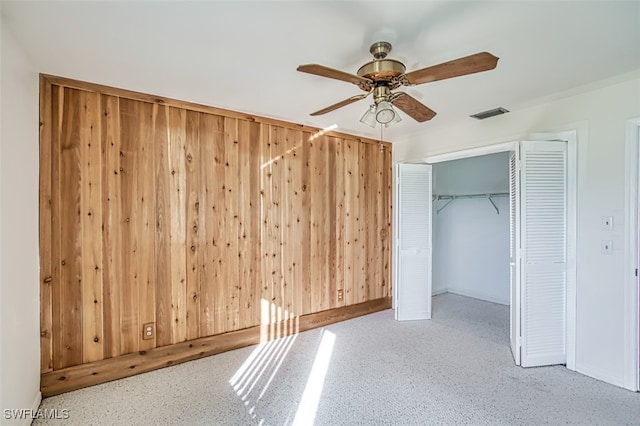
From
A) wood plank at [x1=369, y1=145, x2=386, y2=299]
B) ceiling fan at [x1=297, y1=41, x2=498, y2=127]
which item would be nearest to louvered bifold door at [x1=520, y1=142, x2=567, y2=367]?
ceiling fan at [x1=297, y1=41, x2=498, y2=127]

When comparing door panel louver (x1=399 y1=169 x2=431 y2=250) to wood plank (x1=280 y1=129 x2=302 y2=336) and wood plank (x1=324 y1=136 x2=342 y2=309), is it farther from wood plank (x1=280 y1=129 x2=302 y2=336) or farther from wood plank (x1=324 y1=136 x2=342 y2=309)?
wood plank (x1=280 y1=129 x2=302 y2=336)

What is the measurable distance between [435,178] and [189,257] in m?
4.03

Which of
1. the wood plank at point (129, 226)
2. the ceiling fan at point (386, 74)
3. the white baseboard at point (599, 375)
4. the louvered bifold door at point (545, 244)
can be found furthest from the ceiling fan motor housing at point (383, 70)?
the white baseboard at point (599, 375)

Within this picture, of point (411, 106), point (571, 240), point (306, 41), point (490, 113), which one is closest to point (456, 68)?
point (411, 106)

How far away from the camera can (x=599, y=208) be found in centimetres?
249

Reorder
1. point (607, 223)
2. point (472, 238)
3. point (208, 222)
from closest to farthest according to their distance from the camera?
point (607, 223) → point (208, 222) → point (472, 238)

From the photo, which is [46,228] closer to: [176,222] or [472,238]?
[176,222]

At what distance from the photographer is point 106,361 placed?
244cm

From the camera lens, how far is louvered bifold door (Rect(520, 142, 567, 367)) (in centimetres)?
267

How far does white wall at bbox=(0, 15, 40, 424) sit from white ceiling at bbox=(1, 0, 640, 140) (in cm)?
24

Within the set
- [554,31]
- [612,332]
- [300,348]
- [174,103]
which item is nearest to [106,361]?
[300,348]

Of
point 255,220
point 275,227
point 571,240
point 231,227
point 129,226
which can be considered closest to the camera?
point 129,226

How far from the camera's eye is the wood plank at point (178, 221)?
2734mm

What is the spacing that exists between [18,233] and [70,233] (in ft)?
1.71
